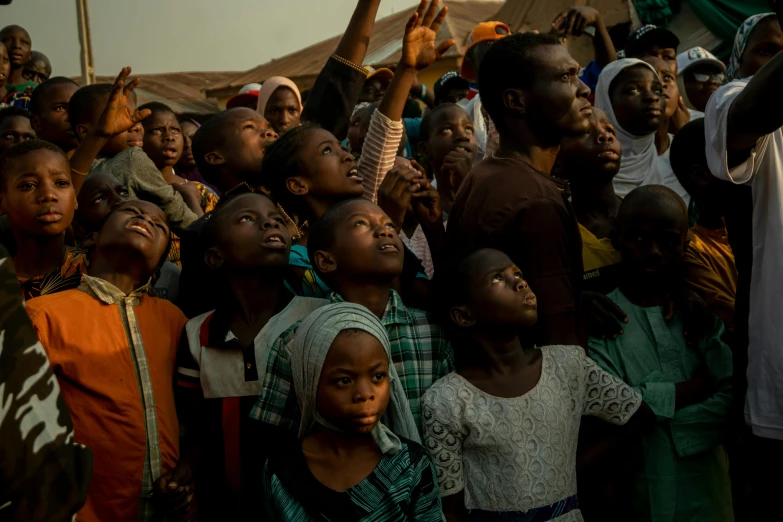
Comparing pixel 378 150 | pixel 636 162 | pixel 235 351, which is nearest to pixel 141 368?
pixel 235 351

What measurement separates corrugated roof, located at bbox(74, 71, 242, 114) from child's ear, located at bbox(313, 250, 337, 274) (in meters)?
8.97

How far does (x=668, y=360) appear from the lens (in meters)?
3.39

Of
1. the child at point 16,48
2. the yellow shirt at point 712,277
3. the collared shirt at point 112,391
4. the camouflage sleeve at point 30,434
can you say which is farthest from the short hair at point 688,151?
the child at point 16,48

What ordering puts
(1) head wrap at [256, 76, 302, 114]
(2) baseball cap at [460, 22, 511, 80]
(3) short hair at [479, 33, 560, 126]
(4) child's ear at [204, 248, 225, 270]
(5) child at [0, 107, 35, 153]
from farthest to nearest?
(2) baseball cap at [460, 22, 511, 80] < (1) head wrap at [256, 76, 302, 114] < (5) child at [0, 107, 35, 153] < (4) child's ear at [204, 248, 225, 270] < (3) short hair at [479, 33, 560, 126]

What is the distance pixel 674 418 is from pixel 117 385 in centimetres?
200

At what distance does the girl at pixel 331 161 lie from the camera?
360cm

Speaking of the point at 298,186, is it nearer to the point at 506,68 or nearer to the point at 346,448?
the point at 506,68

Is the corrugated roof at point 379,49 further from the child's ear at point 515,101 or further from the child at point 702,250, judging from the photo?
the child's ear at point 515,101

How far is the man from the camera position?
2.83 meters

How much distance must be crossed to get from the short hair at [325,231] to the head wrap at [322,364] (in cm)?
43

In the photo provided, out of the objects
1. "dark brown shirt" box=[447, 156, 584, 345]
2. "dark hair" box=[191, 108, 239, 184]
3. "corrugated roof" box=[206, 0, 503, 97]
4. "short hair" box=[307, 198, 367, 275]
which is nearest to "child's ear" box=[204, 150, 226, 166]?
"dark hair" box=[191, 108, 239, 184]

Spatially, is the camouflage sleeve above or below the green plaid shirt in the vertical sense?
above

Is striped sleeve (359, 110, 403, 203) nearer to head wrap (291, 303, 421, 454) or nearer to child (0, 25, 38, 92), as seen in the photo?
head wrap (291, 303, 421, 454)

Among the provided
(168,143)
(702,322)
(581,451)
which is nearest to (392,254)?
(581,451)
